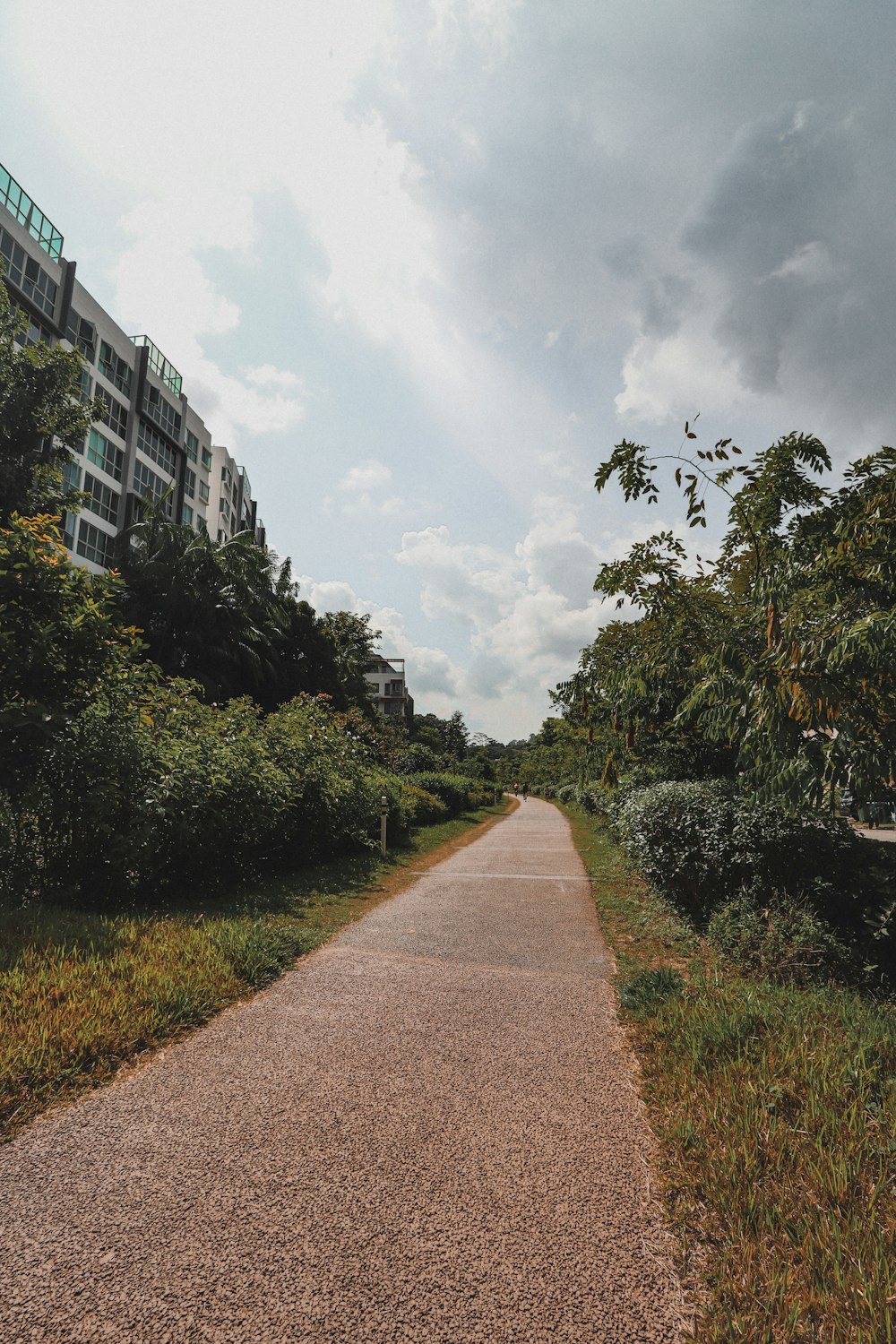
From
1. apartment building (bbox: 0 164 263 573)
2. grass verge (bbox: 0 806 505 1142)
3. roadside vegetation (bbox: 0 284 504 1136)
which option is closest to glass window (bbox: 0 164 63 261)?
apartment building (bbox: 0 164 263 573)

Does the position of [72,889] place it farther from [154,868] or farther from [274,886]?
[274,886]

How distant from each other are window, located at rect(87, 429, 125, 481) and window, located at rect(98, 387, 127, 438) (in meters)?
0.94

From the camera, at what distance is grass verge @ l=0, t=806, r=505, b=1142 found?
3.33 m

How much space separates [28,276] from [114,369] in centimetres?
640

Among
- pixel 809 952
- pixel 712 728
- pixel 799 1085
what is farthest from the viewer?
pixel 809 952

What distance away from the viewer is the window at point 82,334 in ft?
96.7

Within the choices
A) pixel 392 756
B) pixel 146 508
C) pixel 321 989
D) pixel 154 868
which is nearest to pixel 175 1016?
pixel 321 989

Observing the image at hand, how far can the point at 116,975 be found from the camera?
4.46 m

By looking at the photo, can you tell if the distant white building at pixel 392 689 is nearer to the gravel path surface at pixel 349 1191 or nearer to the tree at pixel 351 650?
the tree at pixel 351 650

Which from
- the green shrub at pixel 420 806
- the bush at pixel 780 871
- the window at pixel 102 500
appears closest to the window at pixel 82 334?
the window at pixel 102 500

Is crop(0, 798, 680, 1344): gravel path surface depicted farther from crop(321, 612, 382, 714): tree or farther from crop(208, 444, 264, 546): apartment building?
crop(208, 444, 264, 546): apartment building

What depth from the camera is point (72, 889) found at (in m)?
6.48

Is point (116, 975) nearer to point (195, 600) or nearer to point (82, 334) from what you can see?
point (195, 600)

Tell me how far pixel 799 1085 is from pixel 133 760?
634cm
